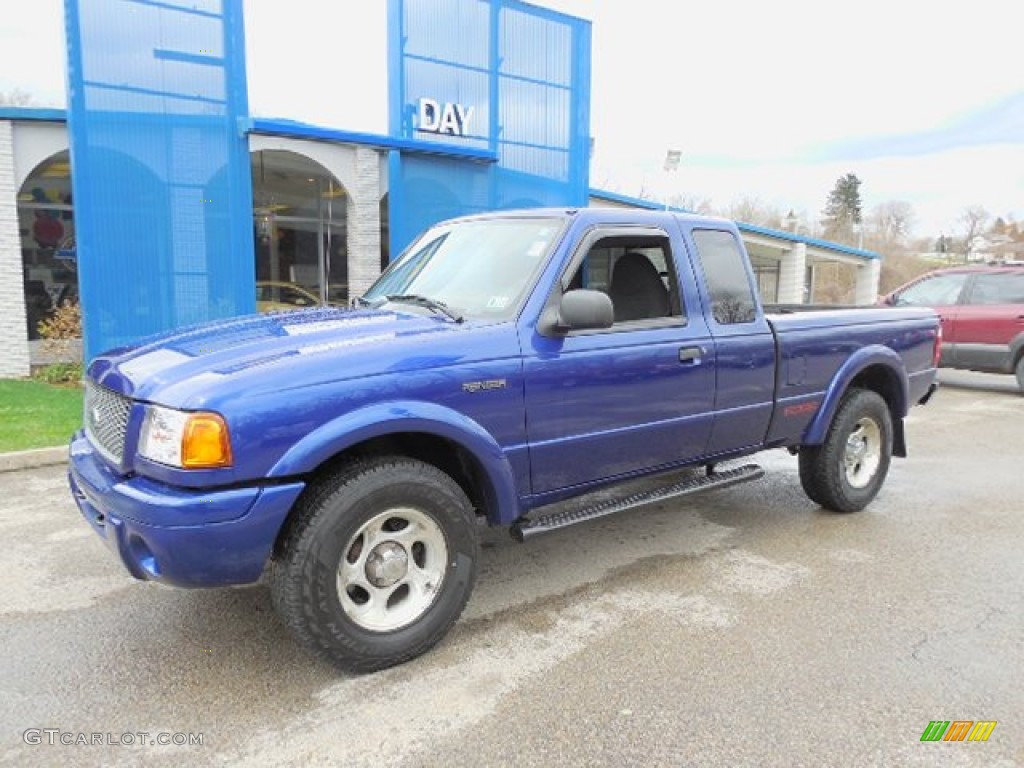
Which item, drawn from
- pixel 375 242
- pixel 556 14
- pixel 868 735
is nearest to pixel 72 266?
pixel 375 242

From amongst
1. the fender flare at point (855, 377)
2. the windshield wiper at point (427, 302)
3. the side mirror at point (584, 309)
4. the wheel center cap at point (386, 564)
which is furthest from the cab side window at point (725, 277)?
the wheel center cap at point (386, 564)

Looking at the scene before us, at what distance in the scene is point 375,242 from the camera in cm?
1414

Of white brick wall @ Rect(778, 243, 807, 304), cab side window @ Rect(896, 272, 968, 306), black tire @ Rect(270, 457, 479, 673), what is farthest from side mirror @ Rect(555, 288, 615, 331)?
white brick wall @ Rect(778, 243, 807, 304)

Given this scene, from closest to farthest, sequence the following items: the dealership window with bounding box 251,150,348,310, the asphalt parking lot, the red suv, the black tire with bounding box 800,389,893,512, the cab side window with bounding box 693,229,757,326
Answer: the asphalt parking lot < the cab side window with bounding box 693,229,757,326 < the black tire with bounding box 800,389,893,512 < the red suv < the dealership window with bounding box 251,150,348,310

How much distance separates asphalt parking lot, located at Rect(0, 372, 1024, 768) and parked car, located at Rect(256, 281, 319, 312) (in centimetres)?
1134

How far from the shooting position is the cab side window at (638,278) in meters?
4.29

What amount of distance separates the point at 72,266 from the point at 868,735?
13580mm

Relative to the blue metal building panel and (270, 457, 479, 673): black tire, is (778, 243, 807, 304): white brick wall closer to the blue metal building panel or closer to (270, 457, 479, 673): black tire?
the blue metal building panel

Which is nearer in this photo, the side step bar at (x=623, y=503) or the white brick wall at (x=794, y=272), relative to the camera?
the side step bar at (x=623, y=503)

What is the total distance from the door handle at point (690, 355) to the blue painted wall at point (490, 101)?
8534 mm

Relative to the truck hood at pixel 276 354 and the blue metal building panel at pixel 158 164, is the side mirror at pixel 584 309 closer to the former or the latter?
the truck hood at pixel 276 354

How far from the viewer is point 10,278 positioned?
10.9m

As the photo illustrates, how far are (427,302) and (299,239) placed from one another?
1406 cm

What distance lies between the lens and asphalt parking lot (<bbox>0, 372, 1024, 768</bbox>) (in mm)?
2781
